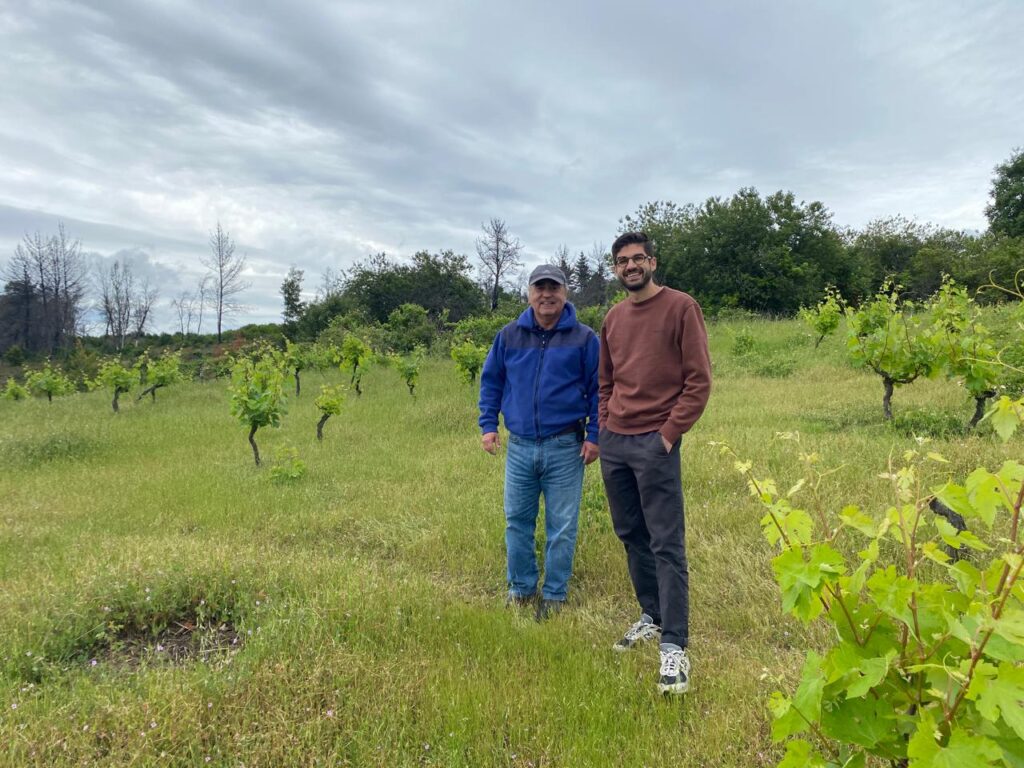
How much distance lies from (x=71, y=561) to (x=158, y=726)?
117 inches

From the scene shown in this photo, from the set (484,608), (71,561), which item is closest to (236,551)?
(71,561)

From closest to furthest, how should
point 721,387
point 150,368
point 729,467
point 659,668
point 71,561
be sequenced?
point 659,668 < point 71,561 < point 729,467 < point 721,387 < point 150,368

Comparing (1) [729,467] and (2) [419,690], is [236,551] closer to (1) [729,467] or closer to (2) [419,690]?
(2) [419,690]

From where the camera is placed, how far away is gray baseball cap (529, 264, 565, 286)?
3.71m

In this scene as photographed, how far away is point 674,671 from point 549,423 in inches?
62.0

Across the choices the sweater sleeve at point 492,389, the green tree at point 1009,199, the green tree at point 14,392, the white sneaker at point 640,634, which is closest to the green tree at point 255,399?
the sweater sleeve at point 492,389

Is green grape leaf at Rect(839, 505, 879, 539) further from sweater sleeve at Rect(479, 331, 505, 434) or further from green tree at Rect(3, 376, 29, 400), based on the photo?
green tree at Rect(3, 376, 29, 400)

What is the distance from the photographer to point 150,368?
16.5m

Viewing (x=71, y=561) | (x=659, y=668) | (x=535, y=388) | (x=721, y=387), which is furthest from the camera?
(x=721, y=387)

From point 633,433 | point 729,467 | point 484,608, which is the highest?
point 633,433

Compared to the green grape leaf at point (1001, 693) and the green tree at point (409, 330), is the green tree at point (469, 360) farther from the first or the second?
the green grape leaf at point (1001, 693)

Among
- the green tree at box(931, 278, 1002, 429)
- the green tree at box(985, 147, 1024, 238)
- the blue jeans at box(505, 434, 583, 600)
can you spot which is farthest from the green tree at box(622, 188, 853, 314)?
the blue jeans at box(505, 434, 583, 600)

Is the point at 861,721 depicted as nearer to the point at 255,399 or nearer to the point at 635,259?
the point at 635,259

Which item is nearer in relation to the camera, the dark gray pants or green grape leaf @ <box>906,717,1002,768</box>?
green grape leaf @ <box>906,717,1002,768</box>
